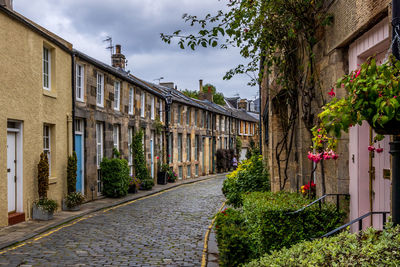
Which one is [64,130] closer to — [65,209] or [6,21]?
[65,209]

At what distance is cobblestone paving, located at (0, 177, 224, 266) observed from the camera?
7152 millimetres

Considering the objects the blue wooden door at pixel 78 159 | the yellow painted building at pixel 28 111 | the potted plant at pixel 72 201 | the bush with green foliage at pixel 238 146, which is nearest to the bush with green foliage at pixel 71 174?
the yellow painted building at pixel 28 111

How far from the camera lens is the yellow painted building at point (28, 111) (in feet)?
33.8

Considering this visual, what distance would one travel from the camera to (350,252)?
9.88 feet

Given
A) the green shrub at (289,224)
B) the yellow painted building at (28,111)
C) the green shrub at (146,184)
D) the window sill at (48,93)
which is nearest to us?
the green shrub at (289,224)

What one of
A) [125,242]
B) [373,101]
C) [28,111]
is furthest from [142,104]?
[373,101]

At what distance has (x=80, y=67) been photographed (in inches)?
607

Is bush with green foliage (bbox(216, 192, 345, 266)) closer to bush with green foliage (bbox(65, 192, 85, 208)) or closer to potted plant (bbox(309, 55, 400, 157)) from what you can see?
potted plant (bbox(309, 55, 400, 157))

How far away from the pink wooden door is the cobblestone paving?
9.73ft

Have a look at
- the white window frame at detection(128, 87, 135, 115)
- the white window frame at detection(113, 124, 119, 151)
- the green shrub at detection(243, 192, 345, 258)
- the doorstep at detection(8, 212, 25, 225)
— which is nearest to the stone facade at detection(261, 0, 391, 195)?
the green shrub at detection(243, 192, 345, 258)

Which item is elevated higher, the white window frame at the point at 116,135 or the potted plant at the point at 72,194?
the white window frame at the point at 116,135

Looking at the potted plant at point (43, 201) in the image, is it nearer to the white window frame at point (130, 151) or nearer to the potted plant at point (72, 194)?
the potted plant at point (72, 194)

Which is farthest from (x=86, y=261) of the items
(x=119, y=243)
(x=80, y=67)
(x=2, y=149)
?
(x=80, y=67)

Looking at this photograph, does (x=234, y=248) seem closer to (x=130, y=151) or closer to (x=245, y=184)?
(x=245, y=184)
